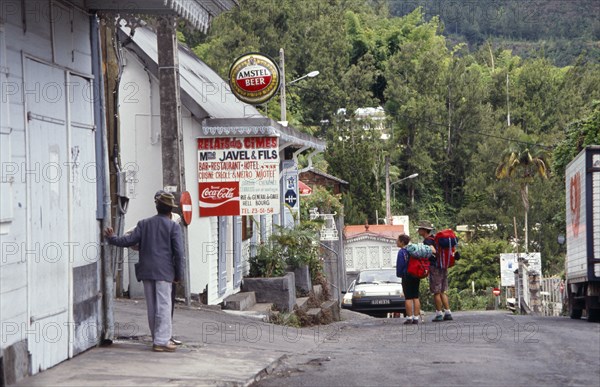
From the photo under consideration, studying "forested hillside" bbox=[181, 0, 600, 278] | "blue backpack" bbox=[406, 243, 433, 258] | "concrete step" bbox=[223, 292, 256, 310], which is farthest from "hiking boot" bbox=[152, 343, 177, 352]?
"forested hillside" bbox=[181, 0, 600, 278]

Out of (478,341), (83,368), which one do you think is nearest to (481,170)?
(478,341)

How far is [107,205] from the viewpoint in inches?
487

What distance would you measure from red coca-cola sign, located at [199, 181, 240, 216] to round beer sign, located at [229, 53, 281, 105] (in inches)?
125

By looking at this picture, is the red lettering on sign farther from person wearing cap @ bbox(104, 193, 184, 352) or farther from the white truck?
person wearing cap @ bbox(104, 193, 184, 352)

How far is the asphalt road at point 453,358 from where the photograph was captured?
1042cm

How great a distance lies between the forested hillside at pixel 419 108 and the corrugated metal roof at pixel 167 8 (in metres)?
50.4

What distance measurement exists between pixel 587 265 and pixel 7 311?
12466 mm

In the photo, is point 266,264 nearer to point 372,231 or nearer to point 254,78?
point 254,78

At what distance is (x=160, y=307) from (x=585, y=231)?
9.97 metres

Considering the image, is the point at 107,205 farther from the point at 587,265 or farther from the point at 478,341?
the point at 587,265

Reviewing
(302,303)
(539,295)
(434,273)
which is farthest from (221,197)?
(539,295)

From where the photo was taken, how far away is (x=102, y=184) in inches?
484

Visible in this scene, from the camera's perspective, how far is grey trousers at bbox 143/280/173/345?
11.6 metres

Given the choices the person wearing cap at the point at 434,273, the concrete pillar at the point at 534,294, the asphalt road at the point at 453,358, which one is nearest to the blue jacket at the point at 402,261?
the person wearing cap at the point at 434,273
